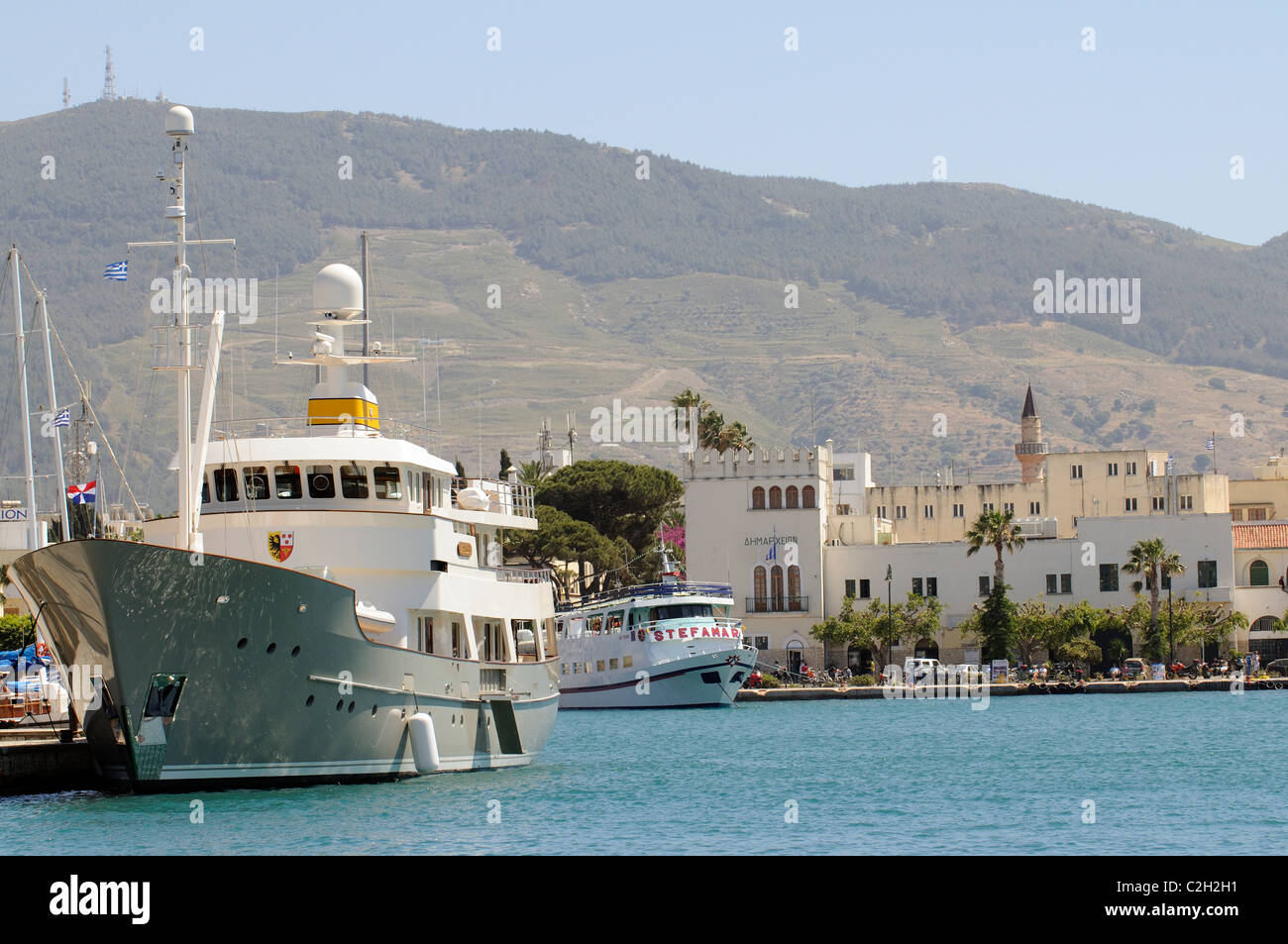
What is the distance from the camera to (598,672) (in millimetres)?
Answer: 76625

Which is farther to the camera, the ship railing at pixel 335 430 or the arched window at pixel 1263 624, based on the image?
the arched window at pixel 1263 624

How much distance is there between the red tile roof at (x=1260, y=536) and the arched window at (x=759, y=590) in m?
23.6

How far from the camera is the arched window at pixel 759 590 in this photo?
9250 cm

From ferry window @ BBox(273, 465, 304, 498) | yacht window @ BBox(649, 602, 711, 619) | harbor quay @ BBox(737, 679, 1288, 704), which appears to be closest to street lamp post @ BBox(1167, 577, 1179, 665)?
harbor quay @ BBox(737, 679, 1288, 704)

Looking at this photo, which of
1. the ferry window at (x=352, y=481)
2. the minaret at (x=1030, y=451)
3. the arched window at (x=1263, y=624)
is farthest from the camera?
the minaret at (x=1030, y=451)

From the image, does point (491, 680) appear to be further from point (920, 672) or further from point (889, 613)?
point (889, 613)

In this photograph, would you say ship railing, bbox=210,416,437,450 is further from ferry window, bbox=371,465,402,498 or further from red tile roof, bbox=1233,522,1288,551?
red tile roof, bbox=1233,522,1288,551

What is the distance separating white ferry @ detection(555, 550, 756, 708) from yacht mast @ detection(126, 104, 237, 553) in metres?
44.5

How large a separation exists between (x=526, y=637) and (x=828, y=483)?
60063mm

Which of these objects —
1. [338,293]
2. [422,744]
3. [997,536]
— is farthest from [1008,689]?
[422,744]

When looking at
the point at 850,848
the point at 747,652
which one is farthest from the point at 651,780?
the point at 747,652

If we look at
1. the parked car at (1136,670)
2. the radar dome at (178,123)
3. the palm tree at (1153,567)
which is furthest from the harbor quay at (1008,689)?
the radar dome at (178,123)

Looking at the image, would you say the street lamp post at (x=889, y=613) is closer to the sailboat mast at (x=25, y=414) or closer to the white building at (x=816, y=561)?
the white building at (x=816, y=561)
